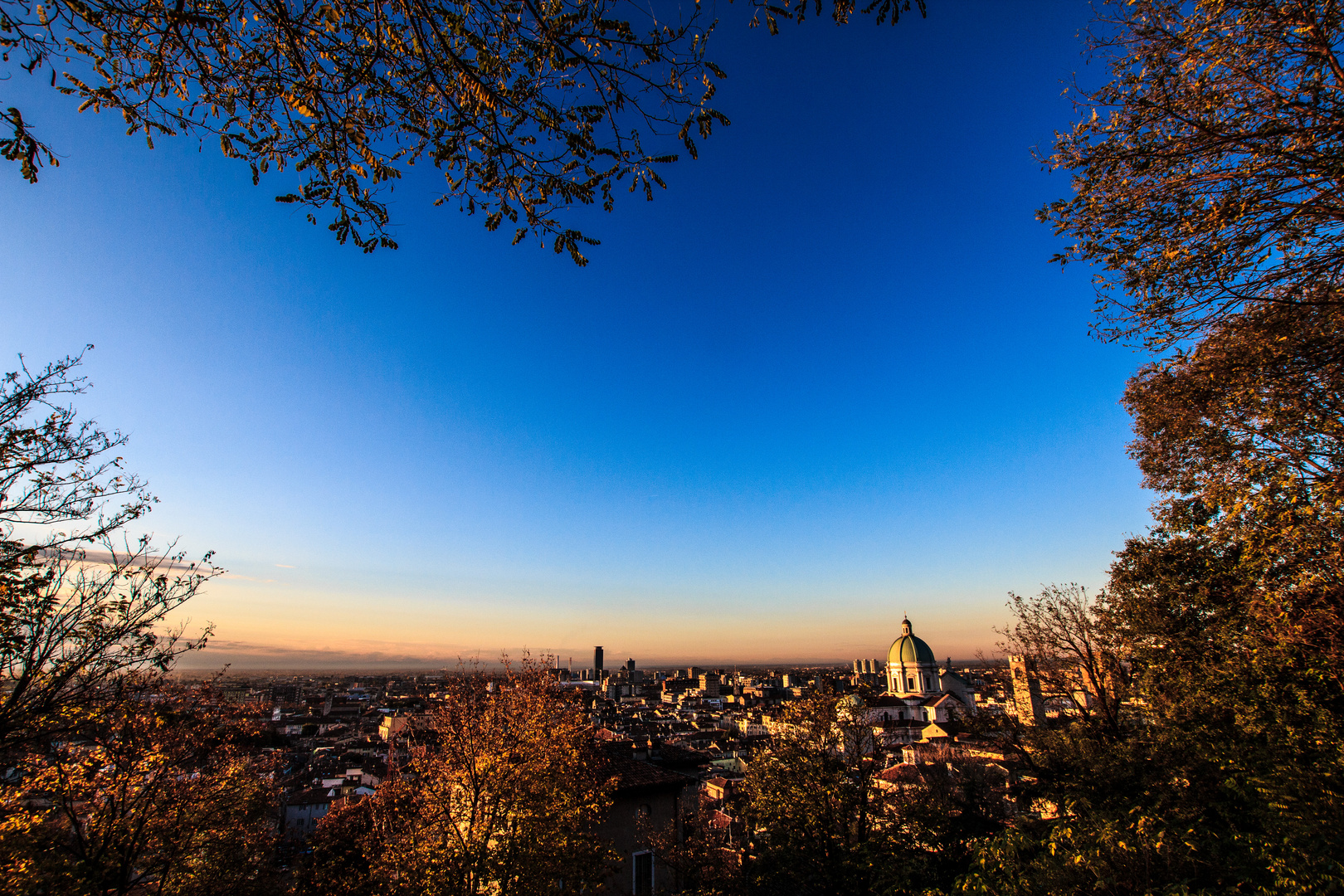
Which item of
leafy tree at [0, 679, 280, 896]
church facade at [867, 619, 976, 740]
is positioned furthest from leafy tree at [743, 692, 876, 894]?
church facade at [867, 619, 976, 740]

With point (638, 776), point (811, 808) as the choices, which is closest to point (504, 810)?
point (638, 776)

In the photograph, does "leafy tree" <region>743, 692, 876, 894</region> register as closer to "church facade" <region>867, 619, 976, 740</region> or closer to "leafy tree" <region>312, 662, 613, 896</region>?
"leafy tree" <region>312, 662, 613, 896</region>

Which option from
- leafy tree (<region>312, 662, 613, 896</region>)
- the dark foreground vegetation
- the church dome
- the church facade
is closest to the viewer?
the dark foreground vegetation

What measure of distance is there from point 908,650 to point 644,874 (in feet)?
271

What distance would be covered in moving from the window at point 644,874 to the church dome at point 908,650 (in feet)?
266

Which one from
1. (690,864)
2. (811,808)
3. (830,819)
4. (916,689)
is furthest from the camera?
(916,689)

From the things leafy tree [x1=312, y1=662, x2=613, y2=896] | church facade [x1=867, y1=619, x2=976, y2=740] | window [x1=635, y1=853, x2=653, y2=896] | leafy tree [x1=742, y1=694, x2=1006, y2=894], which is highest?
leafy tree [x1=312, y1=662, x2=613, y2=896]

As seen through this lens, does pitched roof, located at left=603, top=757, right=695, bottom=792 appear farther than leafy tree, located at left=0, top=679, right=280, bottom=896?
Yes

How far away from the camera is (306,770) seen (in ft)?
136

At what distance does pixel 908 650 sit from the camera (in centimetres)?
8256

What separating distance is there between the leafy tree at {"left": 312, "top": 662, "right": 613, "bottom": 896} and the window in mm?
3162

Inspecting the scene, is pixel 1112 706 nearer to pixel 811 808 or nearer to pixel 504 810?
pixel 811 808

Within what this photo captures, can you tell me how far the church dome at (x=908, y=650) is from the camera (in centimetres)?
8162

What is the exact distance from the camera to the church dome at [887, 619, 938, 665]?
81.6 metres
